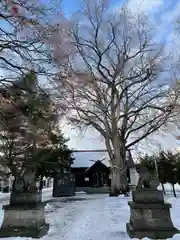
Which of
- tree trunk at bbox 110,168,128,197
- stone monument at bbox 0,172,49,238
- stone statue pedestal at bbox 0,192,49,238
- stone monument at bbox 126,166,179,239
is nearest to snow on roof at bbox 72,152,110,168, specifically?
tree trunk at bbox 110,168,128,197

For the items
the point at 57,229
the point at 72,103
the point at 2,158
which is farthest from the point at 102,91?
the point at 57,229

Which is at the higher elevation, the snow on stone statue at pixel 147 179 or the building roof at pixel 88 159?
the building roof at pixel 88 159

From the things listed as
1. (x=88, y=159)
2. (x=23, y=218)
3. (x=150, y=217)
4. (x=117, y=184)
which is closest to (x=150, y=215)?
(x=150, y=217)

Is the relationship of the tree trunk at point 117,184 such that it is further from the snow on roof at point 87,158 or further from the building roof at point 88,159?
the snow on roof at point 87,158

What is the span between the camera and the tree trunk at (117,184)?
19.1 metres

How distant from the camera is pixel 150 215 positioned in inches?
251

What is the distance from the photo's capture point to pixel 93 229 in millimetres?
7367

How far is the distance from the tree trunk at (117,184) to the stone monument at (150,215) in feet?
41.6

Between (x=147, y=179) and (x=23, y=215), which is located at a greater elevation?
(x=147, y=179)

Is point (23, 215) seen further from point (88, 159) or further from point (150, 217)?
point (88, 159)

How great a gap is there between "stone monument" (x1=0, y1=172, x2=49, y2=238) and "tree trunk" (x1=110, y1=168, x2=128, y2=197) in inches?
490

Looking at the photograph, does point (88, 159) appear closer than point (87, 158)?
Yes

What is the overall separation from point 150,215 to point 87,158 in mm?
30745

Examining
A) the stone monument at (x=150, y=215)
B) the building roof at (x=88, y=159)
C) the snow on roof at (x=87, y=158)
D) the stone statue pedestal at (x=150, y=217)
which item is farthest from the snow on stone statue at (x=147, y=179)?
the snow on roof at (x=87, y=158)
